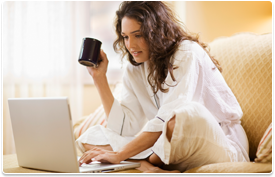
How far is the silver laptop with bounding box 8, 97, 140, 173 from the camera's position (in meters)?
0.78

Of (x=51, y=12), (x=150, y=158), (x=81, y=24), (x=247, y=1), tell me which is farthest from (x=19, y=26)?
(x=247, y=1)

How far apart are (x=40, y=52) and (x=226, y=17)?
172 cm

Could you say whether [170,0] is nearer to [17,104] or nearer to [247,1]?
[247,1]

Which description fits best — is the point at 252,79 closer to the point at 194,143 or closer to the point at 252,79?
the point at 252,79

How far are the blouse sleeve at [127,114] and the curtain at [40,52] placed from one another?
1.24 meters

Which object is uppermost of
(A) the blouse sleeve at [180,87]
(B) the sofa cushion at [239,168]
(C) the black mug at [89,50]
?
(C) the black mug at [89,50]

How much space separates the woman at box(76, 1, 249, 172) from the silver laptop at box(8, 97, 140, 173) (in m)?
0.15

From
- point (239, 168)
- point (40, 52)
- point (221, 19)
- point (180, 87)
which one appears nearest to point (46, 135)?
point (180, 87)

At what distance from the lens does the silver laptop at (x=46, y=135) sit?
783 millimetres

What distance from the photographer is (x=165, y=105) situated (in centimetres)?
101

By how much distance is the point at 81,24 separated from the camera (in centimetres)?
257

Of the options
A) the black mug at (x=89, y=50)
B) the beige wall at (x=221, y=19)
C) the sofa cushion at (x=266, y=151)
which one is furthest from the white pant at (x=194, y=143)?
the beige wall at (x=221, y=19)

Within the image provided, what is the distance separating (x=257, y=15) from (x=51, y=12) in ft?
5.93

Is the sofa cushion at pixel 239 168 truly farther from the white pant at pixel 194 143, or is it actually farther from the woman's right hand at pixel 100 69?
the woman's right hand at pixel 100 69
